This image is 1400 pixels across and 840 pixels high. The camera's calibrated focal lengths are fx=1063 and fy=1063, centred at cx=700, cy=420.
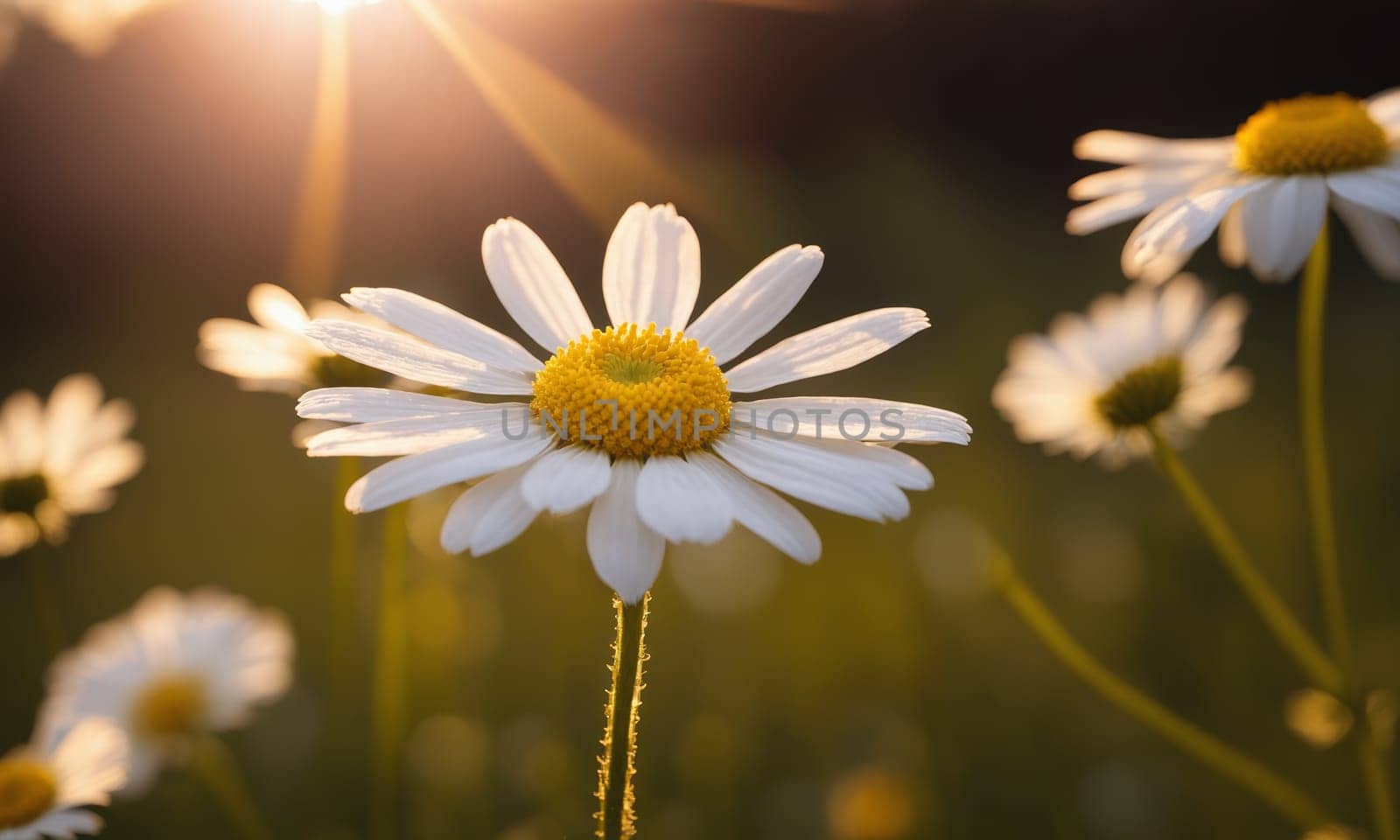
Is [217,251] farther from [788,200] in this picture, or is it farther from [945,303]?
[945,303]

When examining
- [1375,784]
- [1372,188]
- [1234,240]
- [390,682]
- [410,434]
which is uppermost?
[1234,240]

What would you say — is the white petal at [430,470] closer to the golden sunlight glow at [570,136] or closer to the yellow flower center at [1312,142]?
the yellow flower center at [1312,142]

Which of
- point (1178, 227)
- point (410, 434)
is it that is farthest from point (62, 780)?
point (1178, 227)

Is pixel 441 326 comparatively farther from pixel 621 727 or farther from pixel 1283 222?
pixel 1283 222

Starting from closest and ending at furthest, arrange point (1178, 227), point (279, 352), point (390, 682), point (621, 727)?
point (621, 727), point (1178, 227), point (390, 682), point (279, 352)

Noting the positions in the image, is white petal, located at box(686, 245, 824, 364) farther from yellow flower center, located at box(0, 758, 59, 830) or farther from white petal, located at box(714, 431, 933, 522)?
yellow flower center, located at box(0, 758, 59, 830)

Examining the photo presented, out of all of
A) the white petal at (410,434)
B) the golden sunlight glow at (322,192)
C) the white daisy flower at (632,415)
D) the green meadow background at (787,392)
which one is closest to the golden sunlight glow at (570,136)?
the green meadow background at (787,392)
